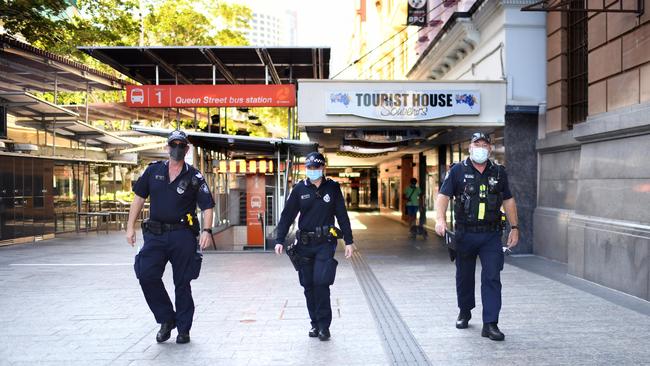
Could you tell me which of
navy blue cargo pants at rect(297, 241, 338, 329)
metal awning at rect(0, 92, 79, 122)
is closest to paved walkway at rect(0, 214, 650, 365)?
navy blue cargo pants at rect(297, 241, 338, 329)

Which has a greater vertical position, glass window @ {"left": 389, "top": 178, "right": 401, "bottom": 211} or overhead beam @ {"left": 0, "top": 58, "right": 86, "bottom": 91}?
overhead beam @ {"left": 0, "top": 58, "right": 86, "bottom": 91}

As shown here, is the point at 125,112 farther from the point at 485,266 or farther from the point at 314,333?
the point at 485,266

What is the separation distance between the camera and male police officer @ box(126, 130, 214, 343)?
5.17 m

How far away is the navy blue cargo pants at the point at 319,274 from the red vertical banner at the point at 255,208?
329 inches

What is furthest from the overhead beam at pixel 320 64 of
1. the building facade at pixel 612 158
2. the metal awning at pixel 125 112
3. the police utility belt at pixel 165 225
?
the police utility belt at pixel 165 225

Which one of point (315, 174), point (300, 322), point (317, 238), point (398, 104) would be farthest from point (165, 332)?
point (398, 104)

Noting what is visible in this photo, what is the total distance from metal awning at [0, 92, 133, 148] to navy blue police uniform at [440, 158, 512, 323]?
1194 cm

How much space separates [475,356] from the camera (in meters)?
4.89

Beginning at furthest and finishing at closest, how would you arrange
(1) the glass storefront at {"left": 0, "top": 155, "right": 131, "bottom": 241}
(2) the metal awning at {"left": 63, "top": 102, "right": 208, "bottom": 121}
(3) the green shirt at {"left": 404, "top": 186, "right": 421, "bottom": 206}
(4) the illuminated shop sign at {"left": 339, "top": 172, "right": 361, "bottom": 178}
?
1. (4) the illuminated shop sign at {"left": 339, "top": 172, "right": 361, "bottom": 178}
2. (2) the metal awning at {"left": 63, "top": 102, "right": 208, "bottom": 121}
3. (3) the green shirt at {"left": 404, "top": 186, "right": 421, "bottom": 206}
4. (1) the glass storefront at {"left": 0, "top": 155, "right": 131, "bottom": 241}

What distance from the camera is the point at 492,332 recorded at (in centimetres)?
537

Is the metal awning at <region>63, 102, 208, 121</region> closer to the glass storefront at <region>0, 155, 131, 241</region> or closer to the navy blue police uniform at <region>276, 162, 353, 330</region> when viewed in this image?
the glass storefront at <region>0, 155, 131, 241</region>

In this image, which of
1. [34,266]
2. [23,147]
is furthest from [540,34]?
[23,147]

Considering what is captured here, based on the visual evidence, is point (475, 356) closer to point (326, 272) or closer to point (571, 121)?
point (326, 272)

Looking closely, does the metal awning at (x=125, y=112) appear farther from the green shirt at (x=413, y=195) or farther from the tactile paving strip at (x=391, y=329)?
the tactile paving strip at (x=391, y=329)
